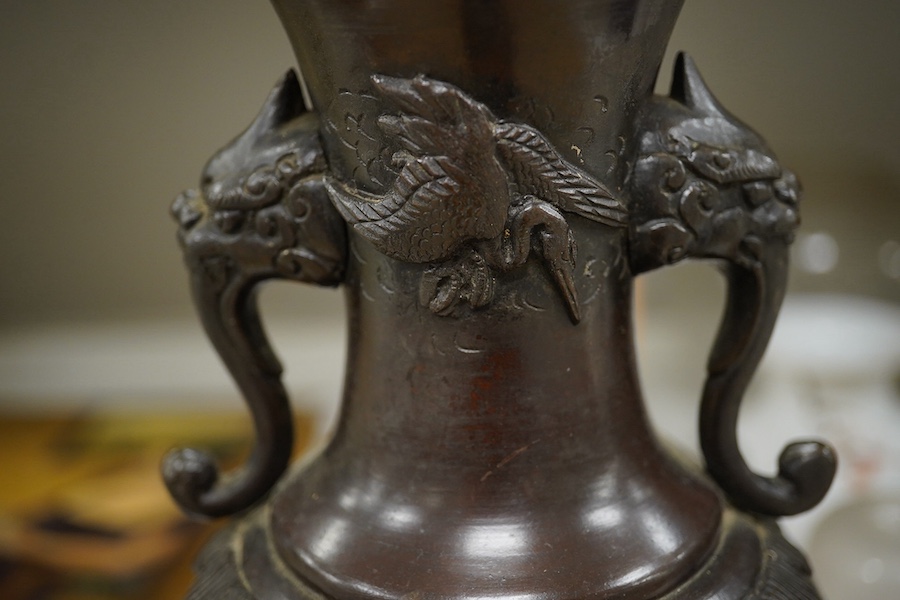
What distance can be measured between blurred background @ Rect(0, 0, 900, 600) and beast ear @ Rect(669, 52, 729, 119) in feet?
3.01

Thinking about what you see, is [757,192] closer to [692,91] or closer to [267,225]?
[692,91]

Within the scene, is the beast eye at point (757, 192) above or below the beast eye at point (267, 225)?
above

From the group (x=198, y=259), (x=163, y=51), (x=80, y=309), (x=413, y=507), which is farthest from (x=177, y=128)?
(x=413, y=507)

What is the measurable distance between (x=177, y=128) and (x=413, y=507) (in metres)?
1.27

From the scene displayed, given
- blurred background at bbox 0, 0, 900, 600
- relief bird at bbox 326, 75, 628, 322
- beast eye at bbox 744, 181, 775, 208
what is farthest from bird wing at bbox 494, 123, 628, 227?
blurred background at bbox 0, 0, 900, 600

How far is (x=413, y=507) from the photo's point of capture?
760 millimetres

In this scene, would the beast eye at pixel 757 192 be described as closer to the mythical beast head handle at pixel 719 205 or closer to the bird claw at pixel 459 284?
the mythical beast head handle at pixel 719 205

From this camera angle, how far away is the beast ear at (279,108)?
77 centimetres

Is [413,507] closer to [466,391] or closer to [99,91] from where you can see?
[466,391]

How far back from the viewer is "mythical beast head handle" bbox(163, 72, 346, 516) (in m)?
0.75

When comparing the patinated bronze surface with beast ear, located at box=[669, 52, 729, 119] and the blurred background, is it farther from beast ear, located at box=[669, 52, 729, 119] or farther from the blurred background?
the blurred background

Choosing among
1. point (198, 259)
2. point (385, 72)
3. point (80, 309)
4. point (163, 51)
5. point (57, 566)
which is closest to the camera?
point (385, 72)

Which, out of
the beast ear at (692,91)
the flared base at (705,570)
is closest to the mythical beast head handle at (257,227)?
the flared base at (705,570)

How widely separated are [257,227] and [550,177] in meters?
0.22
